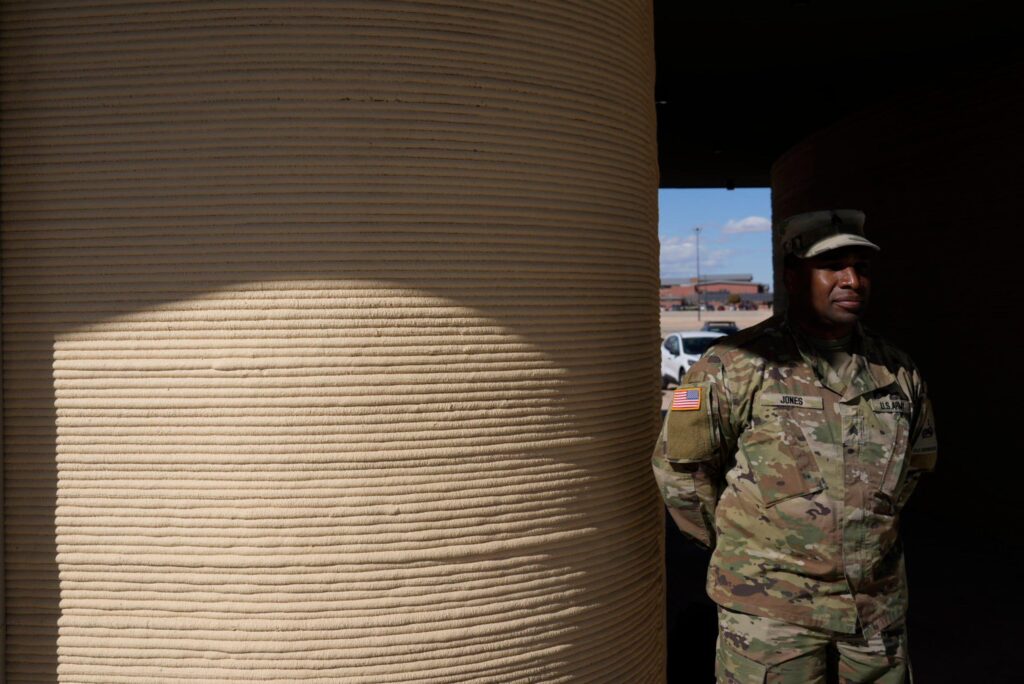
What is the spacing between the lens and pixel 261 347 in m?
2.07

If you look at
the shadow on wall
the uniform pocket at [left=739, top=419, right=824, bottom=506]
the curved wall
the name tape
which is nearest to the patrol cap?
the name tape

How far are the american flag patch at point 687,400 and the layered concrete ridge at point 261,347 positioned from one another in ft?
1.62

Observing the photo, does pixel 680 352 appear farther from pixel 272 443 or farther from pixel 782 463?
pixel 272 443

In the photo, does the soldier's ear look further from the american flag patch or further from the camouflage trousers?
the camouflage trousers

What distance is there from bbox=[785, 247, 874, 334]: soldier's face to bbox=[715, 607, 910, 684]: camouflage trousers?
35.2 inches

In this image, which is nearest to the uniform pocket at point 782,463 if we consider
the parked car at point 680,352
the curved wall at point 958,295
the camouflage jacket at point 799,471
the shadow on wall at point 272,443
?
the camouflage jacket at point 799,471

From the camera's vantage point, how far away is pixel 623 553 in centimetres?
260

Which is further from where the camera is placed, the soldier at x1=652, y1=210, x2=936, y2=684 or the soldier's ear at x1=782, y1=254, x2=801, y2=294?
the soldier's ear at x1=782, y1=254, x2=801, y2=294

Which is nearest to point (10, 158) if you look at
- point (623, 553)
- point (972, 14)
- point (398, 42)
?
point (398, 42)

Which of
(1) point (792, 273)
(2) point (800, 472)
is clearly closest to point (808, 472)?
(2) point (800, 472)

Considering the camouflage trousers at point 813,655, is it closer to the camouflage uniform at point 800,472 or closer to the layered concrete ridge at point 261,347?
the camouflage uniform at point 800,472

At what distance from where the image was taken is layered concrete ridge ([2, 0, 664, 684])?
2.07 meters

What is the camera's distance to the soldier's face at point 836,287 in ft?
7.65

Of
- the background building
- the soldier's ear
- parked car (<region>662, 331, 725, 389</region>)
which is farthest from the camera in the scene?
the background building
